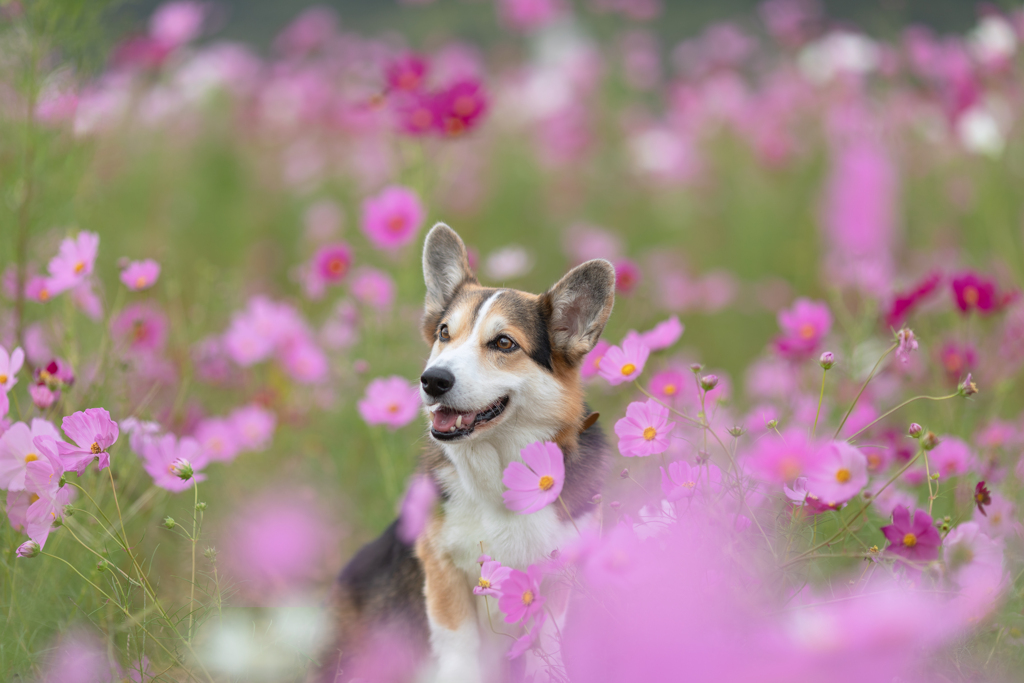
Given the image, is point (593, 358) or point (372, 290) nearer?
point (593, 358)

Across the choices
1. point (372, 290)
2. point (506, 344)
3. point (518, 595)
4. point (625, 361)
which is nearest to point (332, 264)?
point (372, 290)

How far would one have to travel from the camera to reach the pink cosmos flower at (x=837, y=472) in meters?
1.20

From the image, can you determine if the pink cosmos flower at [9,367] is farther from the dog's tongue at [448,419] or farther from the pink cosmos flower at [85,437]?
the dog's tongue at [448,419]

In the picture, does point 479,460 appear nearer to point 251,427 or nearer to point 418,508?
point 418,508

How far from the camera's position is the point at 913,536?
1.43m

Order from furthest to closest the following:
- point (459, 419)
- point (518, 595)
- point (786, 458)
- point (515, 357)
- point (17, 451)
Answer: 1. point (515, 357)
2. point (459, 419)
3. point (17, 451)
4. point (518, 595)
5. point (786, 458)

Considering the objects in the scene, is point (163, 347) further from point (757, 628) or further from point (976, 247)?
point (976, 247)

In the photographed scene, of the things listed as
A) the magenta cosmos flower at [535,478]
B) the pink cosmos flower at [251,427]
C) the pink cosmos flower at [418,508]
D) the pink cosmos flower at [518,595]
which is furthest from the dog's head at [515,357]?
the pink cosmos flower at [251,427]

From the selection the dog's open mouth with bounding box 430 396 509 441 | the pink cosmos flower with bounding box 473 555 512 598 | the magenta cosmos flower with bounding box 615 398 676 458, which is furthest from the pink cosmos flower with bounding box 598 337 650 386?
the pink cosmos flower with bounding box 473 555 512 598

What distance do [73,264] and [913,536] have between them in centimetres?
213

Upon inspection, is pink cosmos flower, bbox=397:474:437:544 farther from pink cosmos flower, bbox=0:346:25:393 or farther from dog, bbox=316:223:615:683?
pink cosmos flower, bbox=0:346:25:393

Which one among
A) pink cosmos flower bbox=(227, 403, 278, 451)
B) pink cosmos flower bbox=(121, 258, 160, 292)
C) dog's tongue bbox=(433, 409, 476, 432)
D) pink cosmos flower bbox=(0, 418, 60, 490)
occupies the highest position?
pink cosmos flower bbox=(0, 418, 60, 490)

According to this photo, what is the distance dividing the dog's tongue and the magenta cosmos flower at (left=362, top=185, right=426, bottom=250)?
1.09 m

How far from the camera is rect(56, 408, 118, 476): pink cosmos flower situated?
4.69ft
